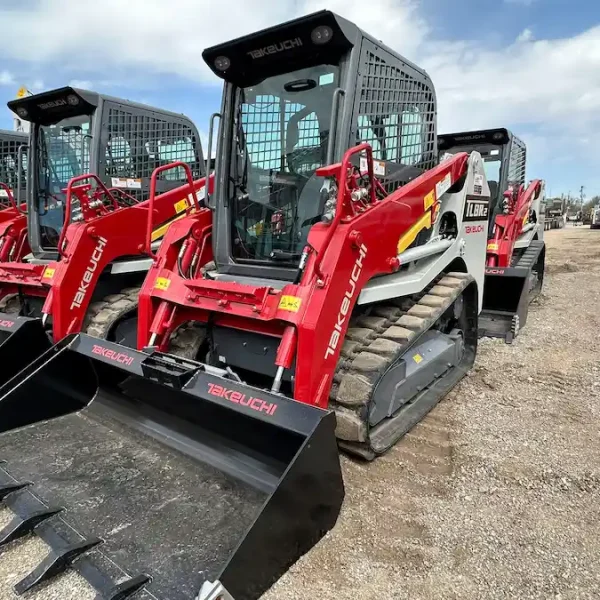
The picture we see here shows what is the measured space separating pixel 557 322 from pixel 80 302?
5.41 m

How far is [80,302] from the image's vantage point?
4.45 metres

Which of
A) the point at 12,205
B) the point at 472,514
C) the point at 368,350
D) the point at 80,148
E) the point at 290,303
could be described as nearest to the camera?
the point at 472,514

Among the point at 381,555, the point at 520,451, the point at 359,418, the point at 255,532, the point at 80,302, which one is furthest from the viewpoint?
the point at 80,302

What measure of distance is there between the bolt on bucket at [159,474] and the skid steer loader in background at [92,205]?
1124mm

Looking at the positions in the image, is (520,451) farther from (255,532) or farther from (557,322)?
(557,322)

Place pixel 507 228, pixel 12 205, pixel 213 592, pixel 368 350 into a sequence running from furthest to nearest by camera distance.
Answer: pixel 507 228
pixel 12 205
pixel 368 350
pixel 213 592

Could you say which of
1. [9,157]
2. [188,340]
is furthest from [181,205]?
[9,157]

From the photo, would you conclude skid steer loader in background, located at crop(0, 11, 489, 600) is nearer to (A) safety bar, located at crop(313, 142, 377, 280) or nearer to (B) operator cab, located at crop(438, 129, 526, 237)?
(A) safety bar, located at crop(313, 142, 377, 280)

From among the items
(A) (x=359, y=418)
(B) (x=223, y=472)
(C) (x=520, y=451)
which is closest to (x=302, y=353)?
(A) (x=359, y=418)

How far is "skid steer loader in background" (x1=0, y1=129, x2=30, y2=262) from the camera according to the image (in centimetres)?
580

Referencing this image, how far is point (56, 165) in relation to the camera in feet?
17.8

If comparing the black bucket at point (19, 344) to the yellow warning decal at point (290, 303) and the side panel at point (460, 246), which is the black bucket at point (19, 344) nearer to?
the yellow warning decal at point (290, 303)

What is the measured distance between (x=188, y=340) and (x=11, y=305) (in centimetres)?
278

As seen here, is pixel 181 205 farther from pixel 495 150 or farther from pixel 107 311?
pixel 495 150
